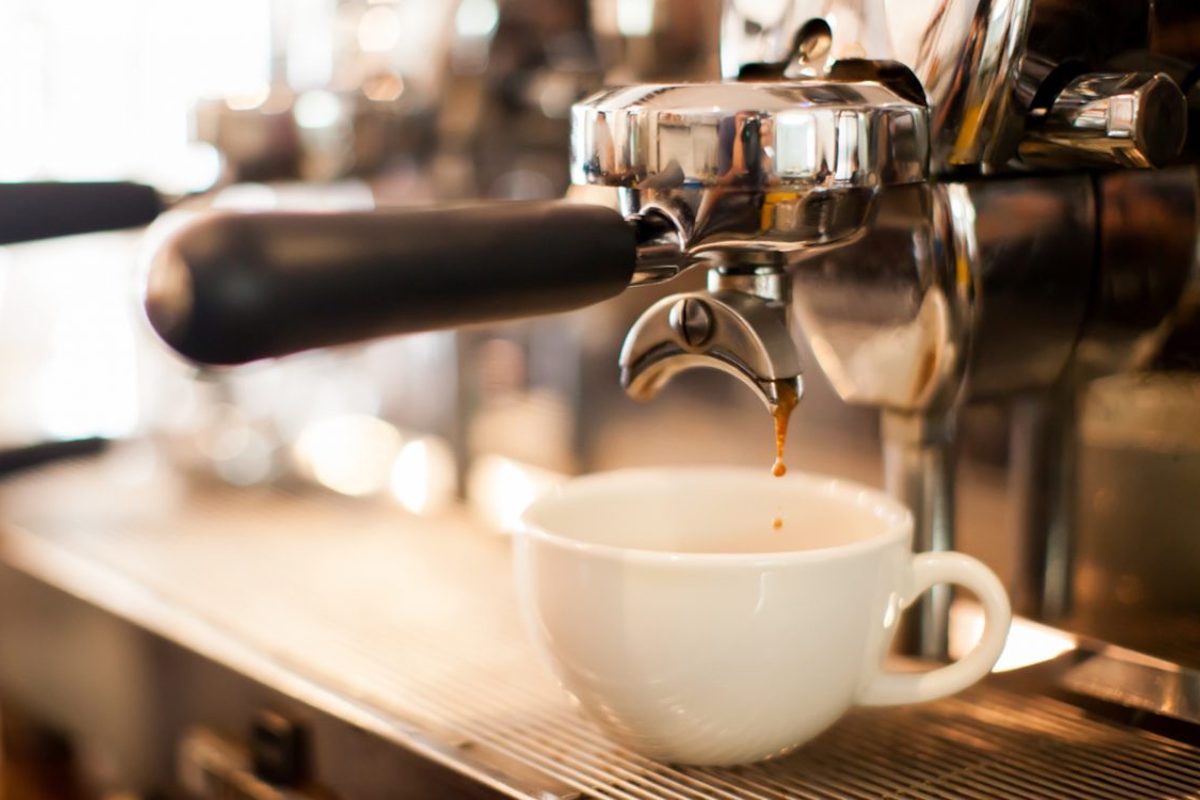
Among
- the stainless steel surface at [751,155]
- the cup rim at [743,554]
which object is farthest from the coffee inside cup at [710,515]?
the stainless steel surface at [751,155]

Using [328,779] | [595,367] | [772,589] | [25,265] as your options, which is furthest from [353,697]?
[25,265]

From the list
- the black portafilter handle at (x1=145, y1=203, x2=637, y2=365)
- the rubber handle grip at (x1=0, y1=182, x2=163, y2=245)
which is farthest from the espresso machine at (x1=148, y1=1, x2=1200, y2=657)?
the rubber handle grip at (x1=0, y1=182, x2=163, y2=245)

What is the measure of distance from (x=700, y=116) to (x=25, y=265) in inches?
57.6

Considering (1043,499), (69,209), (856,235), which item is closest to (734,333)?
(856,235)

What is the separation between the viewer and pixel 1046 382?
0.45m

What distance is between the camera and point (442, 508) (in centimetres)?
70

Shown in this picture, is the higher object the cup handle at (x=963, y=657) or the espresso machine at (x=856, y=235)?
the espresso machine at (x=856, y=235)

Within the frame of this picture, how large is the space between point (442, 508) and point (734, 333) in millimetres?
351

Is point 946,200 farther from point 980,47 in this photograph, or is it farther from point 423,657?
point 423,657

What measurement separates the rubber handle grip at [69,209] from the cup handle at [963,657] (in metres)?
0.33

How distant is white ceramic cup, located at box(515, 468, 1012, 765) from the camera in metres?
0.37

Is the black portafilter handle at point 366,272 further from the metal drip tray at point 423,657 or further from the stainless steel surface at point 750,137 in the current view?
the metal drip tray at point 423,657

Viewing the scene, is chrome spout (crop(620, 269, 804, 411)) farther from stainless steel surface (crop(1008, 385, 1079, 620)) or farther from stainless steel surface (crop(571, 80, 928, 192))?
stainless steel surface (crop(1008, 385, 1079, 620))

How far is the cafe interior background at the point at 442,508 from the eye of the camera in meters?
0.43
